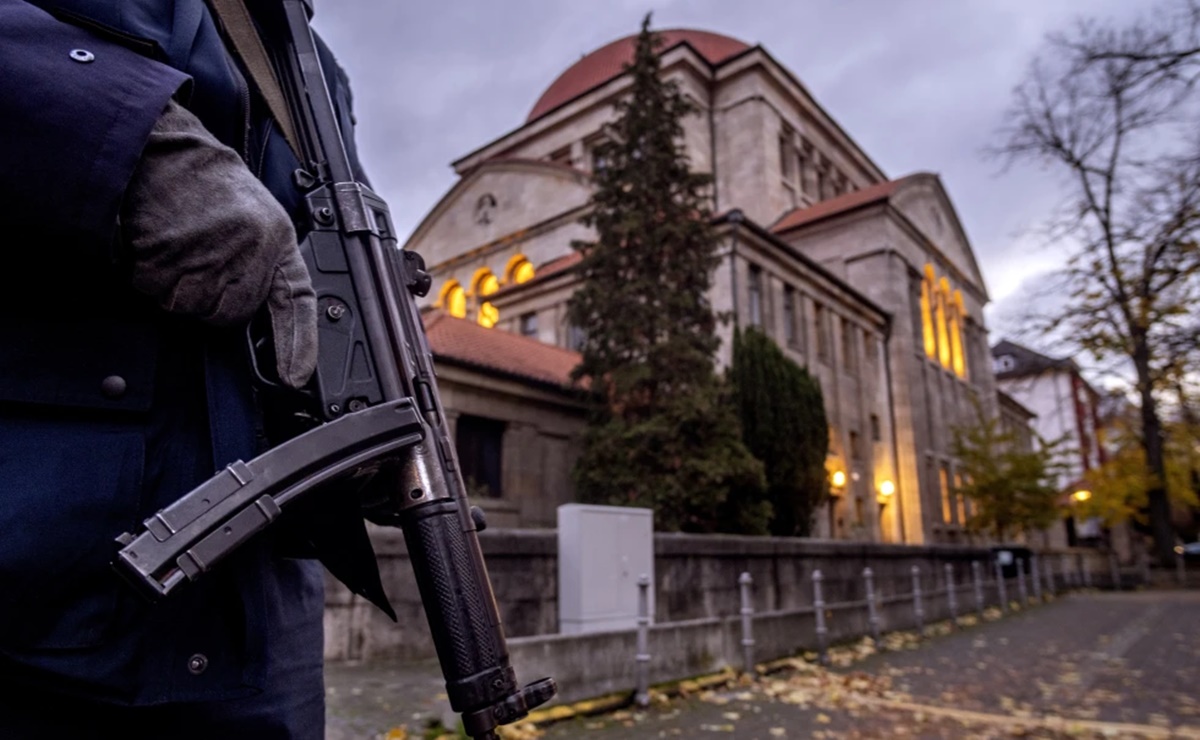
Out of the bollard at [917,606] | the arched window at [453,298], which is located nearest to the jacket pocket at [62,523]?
the bollard at [917,606]

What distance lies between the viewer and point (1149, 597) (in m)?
26.5

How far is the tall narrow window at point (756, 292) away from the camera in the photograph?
86.8ft

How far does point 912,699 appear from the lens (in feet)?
27.1

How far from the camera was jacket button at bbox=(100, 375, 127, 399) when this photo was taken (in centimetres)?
115

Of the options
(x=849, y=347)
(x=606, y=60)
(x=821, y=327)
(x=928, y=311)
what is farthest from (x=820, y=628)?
(x=606, y=60)

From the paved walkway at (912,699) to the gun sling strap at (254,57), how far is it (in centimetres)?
501

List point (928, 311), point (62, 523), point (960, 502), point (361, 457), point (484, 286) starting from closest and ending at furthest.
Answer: point (62, 523), point (361, 457), point (484, 286), point (960, 502), point (928, 311)

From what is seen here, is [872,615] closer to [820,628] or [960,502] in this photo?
[820,628]

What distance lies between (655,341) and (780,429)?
4.58 m

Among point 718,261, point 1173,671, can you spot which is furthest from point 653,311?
point 1173,671

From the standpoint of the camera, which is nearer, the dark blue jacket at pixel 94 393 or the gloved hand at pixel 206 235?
the dark blue jacket at pixel 94 393

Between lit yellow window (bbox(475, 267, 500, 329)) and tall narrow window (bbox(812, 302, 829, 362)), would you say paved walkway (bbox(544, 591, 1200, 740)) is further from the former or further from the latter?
lit yellow window (bbox(475, 267, 500, 329))

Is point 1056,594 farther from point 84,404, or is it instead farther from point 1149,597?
point 84,404

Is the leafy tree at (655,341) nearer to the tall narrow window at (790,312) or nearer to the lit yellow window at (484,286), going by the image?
the tall narrow window at (790,312)
